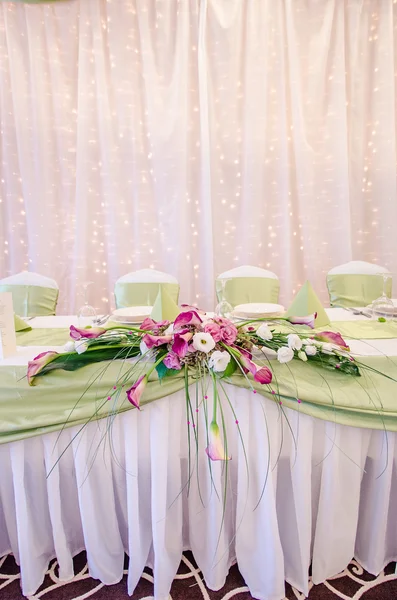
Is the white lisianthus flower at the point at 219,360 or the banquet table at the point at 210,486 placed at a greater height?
the white lisianthus flower at the point at 219,360

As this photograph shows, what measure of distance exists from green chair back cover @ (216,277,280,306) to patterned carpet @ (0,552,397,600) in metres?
1.19

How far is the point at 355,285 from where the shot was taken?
1.96 meters

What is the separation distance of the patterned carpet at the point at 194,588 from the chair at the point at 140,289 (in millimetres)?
1168

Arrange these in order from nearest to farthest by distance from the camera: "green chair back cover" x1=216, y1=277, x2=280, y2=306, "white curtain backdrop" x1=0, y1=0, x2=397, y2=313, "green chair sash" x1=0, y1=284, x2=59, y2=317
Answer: "green chair sash" x1=0, y1=284, x2=59, y2=317 → "green chair back cover" x1=216, y1=277, x2=280, y2=306 → "white curtain backdrop" x1=0, y1=0, x2=397, y2=313

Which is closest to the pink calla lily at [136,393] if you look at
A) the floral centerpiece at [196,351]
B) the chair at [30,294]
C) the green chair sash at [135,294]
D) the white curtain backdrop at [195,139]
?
the floral centerpiece at [196,351]

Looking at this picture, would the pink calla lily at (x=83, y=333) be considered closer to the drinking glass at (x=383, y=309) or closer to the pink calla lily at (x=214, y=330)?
the pink calla lily at (x=214, y=330)

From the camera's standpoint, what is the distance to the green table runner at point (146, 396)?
34.0 inches

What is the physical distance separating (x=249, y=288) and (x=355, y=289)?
24.5 inches

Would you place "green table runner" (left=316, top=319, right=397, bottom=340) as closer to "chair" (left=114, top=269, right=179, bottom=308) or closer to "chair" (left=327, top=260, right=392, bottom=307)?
"chair" (left=327, top=260, right=392, bottom=307)

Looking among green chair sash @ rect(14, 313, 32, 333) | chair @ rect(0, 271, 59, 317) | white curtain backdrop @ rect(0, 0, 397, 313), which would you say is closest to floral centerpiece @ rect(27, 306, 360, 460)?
green chair sash @ rect(14, 313, 32, 333)

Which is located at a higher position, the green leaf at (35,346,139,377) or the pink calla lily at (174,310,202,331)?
the pink calla lily at (174,310,202,331)

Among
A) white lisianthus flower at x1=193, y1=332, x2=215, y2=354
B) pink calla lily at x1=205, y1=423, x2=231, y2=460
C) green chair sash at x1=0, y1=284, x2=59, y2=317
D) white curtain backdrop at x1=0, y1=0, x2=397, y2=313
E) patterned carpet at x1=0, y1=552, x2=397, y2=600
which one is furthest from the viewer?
white curtain backdrop at x1=0, y1=0, x2=397, y2=313

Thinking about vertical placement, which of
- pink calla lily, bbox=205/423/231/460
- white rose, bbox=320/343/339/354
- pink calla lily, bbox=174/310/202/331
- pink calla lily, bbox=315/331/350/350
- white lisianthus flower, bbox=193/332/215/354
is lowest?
pink calla lily, bbox=205/423/231/460

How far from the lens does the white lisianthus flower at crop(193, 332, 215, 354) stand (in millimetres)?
746
